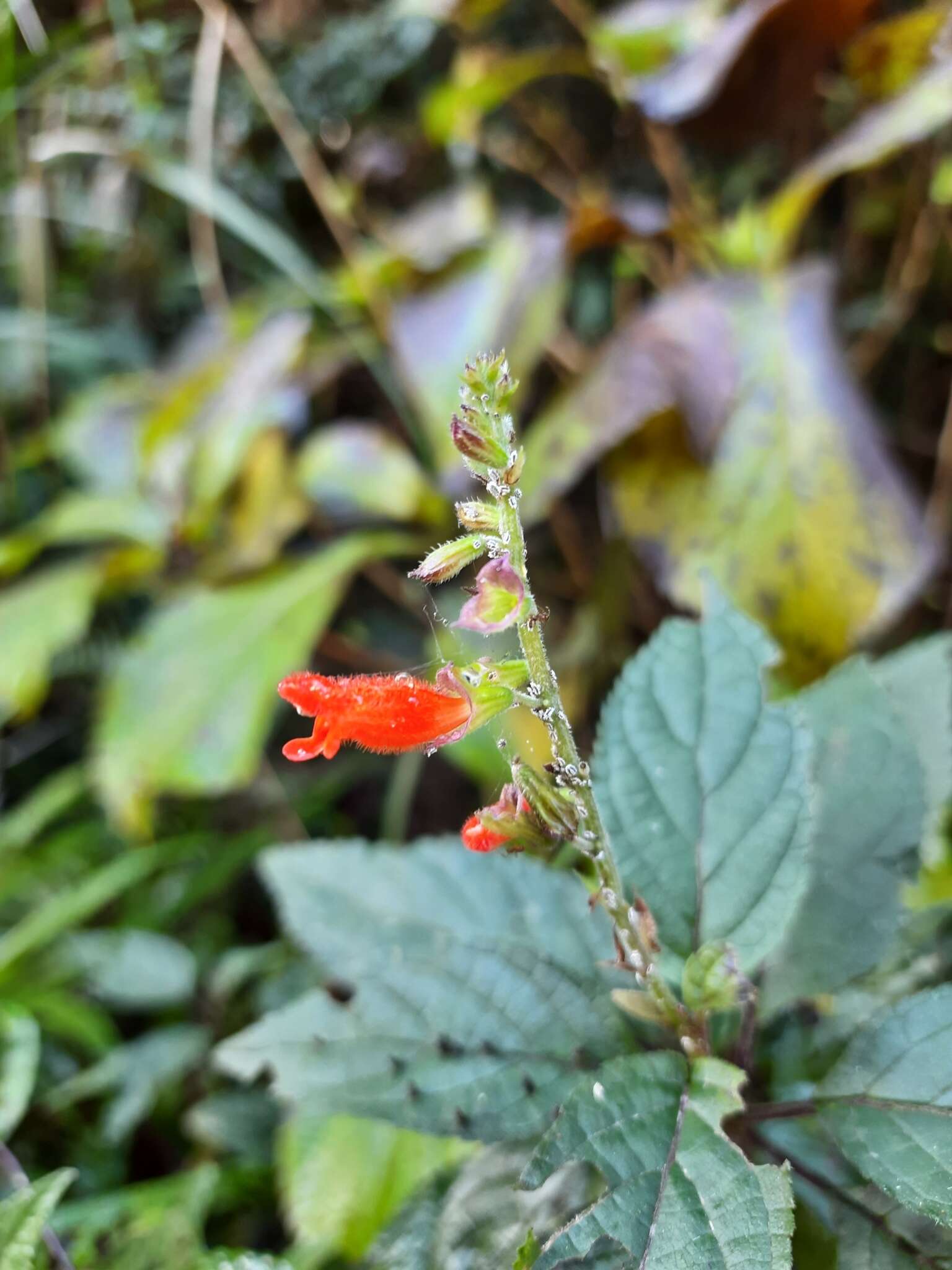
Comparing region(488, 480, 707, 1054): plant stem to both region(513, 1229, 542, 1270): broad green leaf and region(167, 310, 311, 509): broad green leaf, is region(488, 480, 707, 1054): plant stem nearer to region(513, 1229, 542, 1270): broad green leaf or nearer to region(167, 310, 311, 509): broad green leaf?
region(513, 1229, 542, 1270): broad green leaf

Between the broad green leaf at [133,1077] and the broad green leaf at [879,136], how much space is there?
46.5 inches

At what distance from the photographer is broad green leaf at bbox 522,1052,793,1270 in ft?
1.25

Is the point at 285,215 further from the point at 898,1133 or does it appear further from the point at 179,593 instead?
the point at 898,1133

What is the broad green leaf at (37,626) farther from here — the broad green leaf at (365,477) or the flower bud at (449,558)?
the flower bud at (449,558)

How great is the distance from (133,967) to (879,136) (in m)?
1.24

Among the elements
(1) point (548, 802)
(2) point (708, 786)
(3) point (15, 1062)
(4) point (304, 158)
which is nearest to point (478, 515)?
(1) point (548, 802)

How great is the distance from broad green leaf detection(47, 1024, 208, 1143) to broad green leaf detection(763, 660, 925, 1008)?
27.4 inches

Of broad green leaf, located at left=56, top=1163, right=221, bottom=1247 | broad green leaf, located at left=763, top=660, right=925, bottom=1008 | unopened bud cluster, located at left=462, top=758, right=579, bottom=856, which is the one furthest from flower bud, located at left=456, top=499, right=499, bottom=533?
broad green leaf, located at left=56, top=1163, right=221, bottom=1247

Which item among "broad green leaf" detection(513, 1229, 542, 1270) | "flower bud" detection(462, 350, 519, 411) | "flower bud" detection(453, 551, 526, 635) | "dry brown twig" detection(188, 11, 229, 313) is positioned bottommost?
"broad green leaf" detection(513, 1229, 542, 1270)

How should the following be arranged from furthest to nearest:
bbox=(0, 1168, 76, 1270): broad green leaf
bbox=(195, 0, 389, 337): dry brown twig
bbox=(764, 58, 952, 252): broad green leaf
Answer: bbox=(195, 0, 389, 337): dry brown twig
bbox=(764, 58, 952, 252): broad green leaf
bbox=(0, 1168, 76, 1270): broad green leaf

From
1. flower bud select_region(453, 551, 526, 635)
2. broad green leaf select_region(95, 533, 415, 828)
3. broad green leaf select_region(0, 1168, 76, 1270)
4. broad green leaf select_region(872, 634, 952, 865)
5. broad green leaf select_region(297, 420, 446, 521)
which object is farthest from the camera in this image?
broad green leaf select_region(297, 420, 446, 521)

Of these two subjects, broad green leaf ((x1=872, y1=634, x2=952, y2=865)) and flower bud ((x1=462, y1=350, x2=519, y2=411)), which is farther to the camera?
broad green leaf ((x1=872, y1=634, x2=952, y2=865))

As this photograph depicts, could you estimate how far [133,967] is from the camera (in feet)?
3.43

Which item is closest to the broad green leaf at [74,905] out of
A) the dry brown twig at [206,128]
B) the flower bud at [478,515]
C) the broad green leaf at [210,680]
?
the broad green leaf at [210,680]
